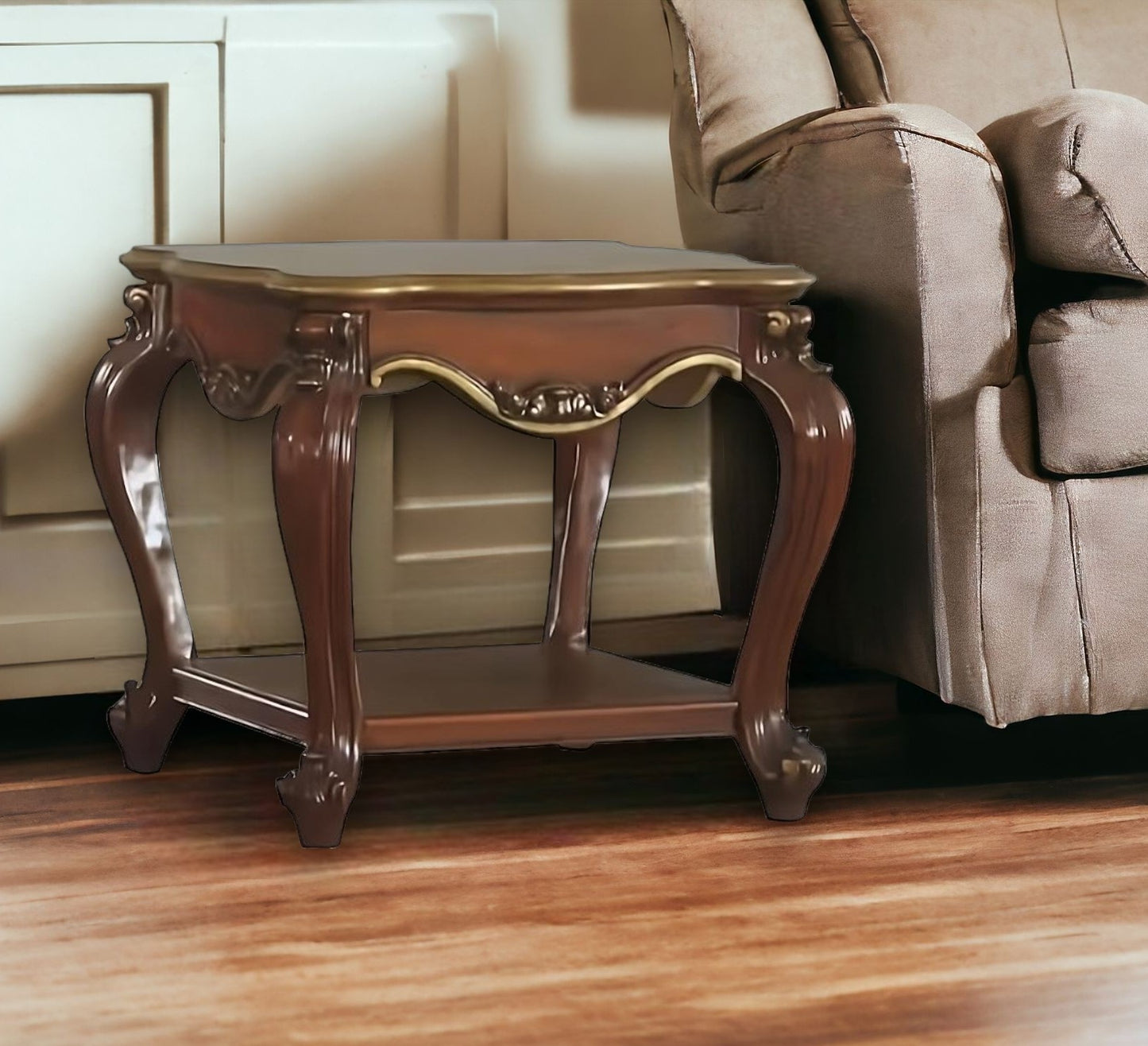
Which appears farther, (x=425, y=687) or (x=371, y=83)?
(x=371, y=83)

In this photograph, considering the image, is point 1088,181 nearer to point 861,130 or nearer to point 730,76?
point 861,130

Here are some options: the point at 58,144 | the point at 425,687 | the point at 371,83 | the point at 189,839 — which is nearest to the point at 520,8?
the point at 371,83

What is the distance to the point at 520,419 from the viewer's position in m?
1.06

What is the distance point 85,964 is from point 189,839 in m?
0.24

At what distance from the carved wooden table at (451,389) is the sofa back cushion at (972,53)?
0.41 m

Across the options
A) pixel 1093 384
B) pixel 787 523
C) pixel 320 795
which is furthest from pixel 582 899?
pixel 1093 384

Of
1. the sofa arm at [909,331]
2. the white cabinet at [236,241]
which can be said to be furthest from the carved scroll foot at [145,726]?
the sofa arm at [909,331]

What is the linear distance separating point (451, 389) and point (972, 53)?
80 cm

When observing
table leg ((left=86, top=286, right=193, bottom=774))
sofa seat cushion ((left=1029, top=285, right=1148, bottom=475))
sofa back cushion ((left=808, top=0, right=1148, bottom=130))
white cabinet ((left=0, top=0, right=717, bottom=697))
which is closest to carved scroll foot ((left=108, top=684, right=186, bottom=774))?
table leg ((left=86, top=286, right=193, bottom=774))

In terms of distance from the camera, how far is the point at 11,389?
143cm

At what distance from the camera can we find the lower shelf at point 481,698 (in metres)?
1.13

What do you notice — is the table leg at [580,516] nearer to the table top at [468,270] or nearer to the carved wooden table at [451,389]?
the carved wooden table at [451,389]

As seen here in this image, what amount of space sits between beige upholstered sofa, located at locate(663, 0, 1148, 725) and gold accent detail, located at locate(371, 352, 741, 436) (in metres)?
0.18

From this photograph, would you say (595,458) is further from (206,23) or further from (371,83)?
(206,23)
